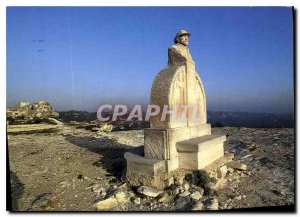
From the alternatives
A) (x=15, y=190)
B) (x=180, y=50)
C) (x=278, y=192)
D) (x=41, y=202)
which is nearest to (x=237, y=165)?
(x=278, y=192)

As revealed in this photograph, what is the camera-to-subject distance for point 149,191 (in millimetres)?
5164

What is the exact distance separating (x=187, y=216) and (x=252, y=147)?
4.79m

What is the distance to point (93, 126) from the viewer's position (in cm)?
1465

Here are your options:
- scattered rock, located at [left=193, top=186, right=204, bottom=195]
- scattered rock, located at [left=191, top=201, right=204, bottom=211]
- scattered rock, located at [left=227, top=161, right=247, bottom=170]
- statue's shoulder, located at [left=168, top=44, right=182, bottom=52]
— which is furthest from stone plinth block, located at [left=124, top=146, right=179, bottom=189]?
statue's shoulder, located at [left=168, top=44, right=182, bottom=52]

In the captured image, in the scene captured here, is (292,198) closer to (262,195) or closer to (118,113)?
(262,195)

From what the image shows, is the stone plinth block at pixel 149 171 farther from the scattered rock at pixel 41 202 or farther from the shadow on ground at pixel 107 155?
the scattered rock at pixel 41 202

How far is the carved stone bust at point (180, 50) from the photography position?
6352mm

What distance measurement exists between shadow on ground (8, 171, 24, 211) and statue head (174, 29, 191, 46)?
4833 millimetres

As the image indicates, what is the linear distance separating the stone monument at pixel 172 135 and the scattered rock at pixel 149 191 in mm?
177

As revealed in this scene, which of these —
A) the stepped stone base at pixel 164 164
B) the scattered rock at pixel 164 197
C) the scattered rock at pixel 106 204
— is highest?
the stepped stone base at pixel 164 164

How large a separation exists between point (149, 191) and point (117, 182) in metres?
1.09

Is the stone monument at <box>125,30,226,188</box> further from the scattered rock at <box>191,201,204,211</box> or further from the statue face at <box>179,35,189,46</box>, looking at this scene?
the scattered rock at <box>191,201,204,211</box>

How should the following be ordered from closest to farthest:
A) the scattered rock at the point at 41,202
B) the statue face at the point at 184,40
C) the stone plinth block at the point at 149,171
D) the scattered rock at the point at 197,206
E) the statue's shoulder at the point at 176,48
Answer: the scattered rock at the point at 197,206, the scattered rock at the point at 41,202, the stone plinth block at the point at 149,171, the statue's shoulder at the point at 176,48, the statue face at the point at 184,40

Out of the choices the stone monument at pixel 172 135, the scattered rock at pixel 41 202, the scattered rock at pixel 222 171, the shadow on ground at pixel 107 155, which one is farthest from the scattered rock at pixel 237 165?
the scattered rock at pixel 41 202
